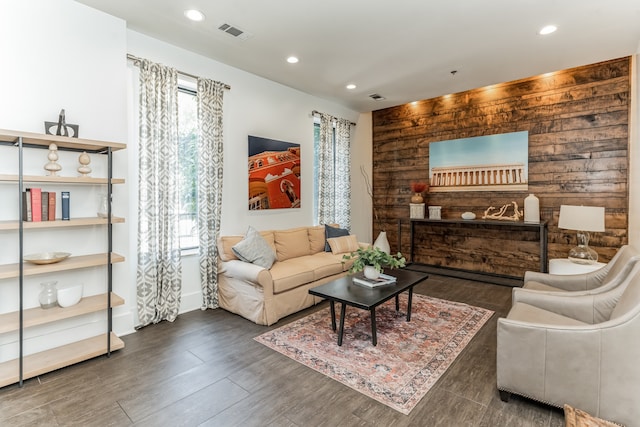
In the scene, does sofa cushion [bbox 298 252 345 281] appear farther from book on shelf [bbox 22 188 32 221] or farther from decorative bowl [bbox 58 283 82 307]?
book on shelf [bbox 22 188 32 221]

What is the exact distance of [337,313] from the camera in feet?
12.0

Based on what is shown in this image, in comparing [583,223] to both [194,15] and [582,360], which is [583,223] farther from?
[194,15]

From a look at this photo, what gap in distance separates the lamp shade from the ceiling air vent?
4.19 meters

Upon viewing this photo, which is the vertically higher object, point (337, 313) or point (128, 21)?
point (128, 21)

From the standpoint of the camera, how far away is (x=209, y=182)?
3818mm

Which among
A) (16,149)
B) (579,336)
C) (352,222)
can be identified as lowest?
(579,336)

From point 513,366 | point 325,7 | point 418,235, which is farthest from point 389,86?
point 513,366

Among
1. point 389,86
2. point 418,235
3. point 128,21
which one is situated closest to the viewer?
point 128,21

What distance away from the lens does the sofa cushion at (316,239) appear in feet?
15.7

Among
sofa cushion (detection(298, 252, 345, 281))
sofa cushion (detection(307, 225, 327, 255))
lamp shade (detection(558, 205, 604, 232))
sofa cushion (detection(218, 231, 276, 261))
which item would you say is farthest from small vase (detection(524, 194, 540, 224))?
sofa cushion (detection(218, 231, 276, 261))

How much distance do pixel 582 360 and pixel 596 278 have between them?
56.6 inches

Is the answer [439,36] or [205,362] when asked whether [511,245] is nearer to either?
[439,36]

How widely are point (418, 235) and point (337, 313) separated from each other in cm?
298

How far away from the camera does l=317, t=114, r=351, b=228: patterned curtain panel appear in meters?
5.43
